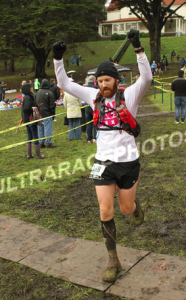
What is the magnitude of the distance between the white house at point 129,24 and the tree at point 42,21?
40.1 meters

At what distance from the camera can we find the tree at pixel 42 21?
35.7m

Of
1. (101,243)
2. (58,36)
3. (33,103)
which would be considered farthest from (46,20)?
(101,243)

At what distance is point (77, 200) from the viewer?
19.8ft

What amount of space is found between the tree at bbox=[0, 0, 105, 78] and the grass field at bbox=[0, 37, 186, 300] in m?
27.3

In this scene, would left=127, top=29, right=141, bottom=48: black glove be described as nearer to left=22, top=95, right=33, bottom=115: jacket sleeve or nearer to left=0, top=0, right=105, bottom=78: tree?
left=22, top=95, right=33, bottom=115: jacket sleeve

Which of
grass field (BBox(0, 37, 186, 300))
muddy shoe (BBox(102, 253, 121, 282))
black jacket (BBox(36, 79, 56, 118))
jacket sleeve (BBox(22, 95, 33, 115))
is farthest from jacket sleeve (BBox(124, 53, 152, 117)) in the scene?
black jacket (BBox(36, 79, 56, 118))

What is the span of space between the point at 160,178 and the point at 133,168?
334 centimetres

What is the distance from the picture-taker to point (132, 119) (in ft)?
11.9

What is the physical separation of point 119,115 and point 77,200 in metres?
2.75

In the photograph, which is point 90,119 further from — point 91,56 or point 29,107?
point 91,56

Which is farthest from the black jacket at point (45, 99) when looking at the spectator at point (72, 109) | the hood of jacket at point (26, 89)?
the hood of jacket at point (26, 89)

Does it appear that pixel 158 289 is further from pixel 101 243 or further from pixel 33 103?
pixel 33 103

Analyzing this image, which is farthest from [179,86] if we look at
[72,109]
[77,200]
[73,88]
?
[73,88]

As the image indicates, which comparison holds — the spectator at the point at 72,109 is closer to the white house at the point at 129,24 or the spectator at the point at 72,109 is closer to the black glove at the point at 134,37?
the black glove at the point at 134,37
